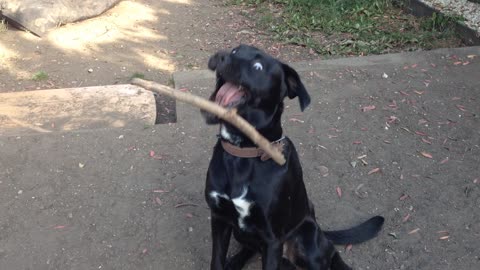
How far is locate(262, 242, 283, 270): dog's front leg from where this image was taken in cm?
264

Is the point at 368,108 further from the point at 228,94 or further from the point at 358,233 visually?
the point at 228,94

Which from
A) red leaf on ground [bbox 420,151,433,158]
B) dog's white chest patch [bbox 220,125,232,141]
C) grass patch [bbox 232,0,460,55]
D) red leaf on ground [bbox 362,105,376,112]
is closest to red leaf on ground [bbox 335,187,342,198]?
red leaf on ground [bbox 420,151,433,158]

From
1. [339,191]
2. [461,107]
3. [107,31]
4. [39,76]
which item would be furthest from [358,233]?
[107,31]

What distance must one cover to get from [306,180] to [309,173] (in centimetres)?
9

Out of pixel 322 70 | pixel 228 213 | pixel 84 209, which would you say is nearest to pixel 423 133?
pixel 322 70

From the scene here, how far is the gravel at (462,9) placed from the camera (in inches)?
247

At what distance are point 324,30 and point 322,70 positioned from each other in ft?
5.38

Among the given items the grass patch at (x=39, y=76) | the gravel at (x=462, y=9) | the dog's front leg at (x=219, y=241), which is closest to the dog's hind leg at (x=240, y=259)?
the dog's front leg at (x=219, y=241)

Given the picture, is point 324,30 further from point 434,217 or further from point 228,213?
point 228,213

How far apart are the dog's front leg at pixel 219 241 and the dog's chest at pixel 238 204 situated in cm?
17

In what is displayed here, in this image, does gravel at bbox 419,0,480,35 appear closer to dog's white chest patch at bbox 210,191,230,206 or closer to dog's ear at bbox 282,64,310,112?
dog's ear at bbox 282,64,310,112

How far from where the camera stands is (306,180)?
3908mm

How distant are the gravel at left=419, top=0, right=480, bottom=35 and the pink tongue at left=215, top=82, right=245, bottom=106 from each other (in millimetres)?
4723

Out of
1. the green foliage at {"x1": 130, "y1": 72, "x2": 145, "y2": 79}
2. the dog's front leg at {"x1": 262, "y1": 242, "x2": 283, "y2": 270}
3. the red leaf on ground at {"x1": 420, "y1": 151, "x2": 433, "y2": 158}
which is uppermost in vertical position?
the dog's front leg at {"x1": 262, "y1": 242, "x2": 283, "y2": 270}
